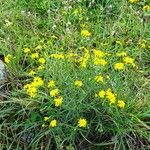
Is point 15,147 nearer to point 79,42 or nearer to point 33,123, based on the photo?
point 33,123

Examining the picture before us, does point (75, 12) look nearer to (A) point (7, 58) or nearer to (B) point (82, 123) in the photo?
(A) point (7, 58)

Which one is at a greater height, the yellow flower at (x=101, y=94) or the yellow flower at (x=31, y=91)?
the yellow flower at (x=101, y=94)

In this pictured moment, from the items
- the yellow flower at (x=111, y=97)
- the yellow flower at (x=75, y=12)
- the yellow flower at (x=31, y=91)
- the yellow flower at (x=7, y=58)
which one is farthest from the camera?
the yellow flower at (x=75, y=12)

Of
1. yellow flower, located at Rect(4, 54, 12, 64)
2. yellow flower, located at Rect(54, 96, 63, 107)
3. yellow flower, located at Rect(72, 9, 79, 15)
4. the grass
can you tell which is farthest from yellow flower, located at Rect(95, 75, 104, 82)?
yellow flower, located at Rect(72, 9, 79, 15)

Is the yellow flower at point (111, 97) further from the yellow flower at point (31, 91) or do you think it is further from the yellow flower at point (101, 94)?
the yellow flower at point (31, 91)

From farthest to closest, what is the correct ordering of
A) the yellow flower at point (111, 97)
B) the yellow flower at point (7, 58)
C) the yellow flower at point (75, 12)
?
the yellow flower at point (75, 12)
the yellow flower at point (7, 58)
the yellow flower at point (111, 97)

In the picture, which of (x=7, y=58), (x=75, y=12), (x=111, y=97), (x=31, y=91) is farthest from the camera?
(x=75, y=12)

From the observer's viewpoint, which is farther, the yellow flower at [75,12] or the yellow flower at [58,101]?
the yellow flower at [75,12]

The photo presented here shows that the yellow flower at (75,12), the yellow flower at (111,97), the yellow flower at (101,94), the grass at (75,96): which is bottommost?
the grass at (75,96)

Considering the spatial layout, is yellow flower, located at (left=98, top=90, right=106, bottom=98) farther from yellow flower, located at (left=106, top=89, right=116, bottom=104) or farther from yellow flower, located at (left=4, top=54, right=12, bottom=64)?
yellow flower, located at (left=4, top=54, right=12, bottom=64)

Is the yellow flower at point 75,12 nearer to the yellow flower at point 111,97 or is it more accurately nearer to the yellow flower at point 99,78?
the yellow flower at point 99,78

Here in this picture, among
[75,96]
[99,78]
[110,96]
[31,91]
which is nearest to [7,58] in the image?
[31,91]

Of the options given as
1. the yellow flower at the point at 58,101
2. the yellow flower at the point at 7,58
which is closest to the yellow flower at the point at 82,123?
the yellow flower at the point at 58,101

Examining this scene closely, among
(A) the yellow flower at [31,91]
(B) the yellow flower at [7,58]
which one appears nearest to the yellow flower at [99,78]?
(A) the yellow flower at [31,91]
